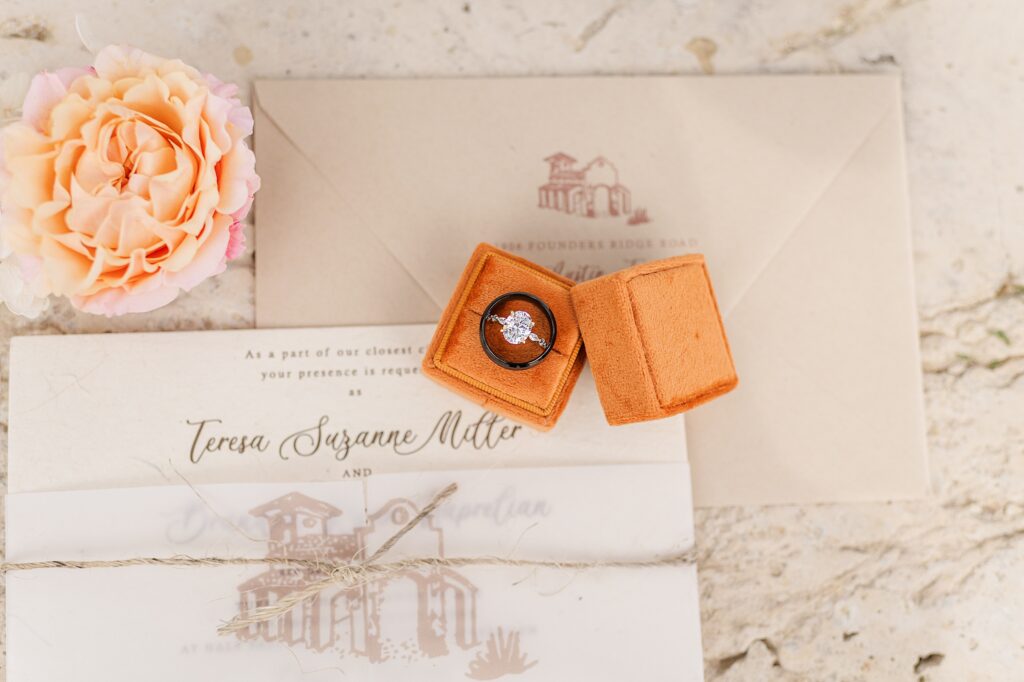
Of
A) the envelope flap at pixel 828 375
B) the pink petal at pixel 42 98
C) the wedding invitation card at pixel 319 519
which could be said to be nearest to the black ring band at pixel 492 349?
the wedding invitation card at pixel 319 519

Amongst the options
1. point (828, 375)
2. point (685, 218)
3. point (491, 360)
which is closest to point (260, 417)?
point (491, 360)

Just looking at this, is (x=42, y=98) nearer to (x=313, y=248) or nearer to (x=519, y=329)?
(x=313, y=248)

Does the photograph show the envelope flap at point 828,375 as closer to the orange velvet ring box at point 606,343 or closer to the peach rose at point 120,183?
the orange velvet ring box at point 606,343

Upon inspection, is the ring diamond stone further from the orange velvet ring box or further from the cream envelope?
the cream envelope

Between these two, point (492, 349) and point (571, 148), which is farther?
point (571, 148)

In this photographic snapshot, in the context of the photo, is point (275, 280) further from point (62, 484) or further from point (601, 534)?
point (601, 534)
